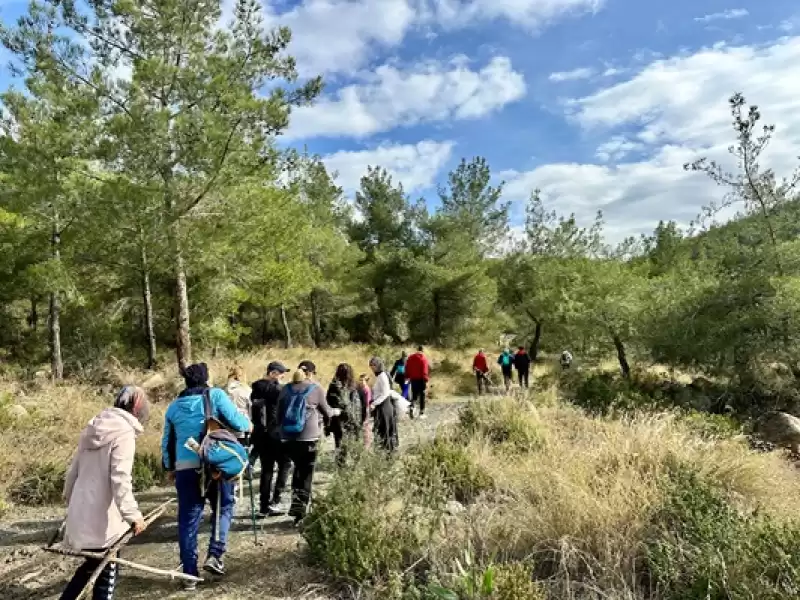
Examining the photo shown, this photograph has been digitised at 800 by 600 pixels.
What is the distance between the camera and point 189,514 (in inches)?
190

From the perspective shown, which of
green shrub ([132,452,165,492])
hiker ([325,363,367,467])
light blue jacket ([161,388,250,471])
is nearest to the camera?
light blue jacket ([161,388,250,471])

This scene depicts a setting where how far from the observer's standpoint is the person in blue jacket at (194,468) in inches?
191

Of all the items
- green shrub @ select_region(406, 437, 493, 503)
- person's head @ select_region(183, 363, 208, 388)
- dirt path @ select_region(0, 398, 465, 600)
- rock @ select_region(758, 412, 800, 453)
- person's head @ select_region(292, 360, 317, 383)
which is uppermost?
person's head @ select_region(183, 363, 208, 388)

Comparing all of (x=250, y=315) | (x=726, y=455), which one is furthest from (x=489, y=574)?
(x=250, y=315)

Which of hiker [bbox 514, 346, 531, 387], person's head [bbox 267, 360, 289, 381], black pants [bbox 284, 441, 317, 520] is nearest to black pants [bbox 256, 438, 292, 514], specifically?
black pants [bbox 284, 441, 317, 520]

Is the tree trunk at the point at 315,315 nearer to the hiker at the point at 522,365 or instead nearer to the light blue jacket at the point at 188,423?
the hiker at the point at 522,365

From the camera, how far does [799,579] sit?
12.0ft

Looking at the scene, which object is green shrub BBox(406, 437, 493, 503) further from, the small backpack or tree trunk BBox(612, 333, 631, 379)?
tree trunk BBox(612, 333, 631, 379)

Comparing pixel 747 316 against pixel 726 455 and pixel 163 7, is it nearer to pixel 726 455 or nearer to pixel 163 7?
pixel 726 455

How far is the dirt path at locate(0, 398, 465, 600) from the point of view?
475 cm

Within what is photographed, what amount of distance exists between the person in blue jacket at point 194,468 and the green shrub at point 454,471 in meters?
1.92

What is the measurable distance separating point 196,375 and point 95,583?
5.29 feet

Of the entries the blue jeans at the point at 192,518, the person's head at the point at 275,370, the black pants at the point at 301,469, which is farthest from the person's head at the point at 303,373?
the blue jeans at the point at 192,518

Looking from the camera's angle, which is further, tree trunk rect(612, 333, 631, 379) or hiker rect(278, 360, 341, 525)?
tree trunk rect(612, 333, 631, 379)
